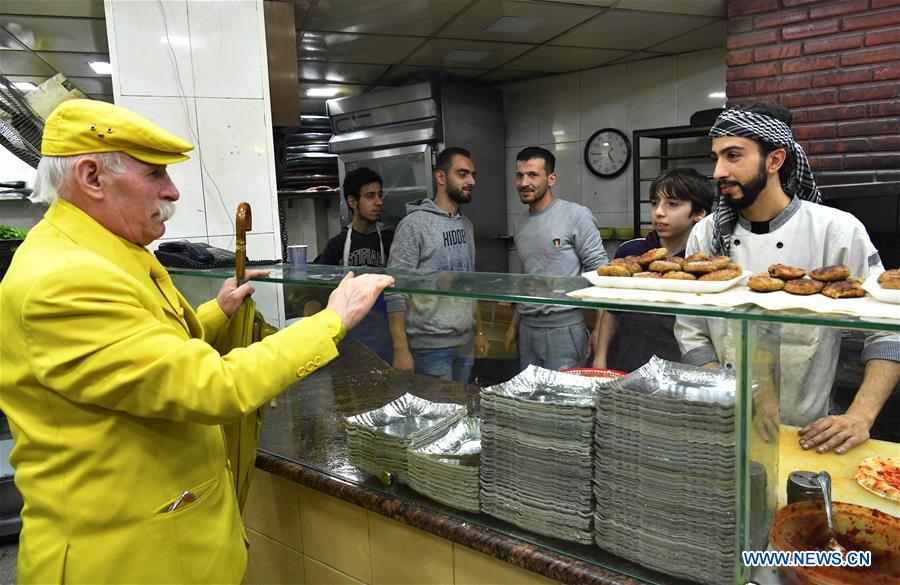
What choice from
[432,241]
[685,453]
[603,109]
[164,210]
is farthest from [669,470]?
[603,109]

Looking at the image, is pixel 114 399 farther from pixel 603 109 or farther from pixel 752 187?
pixel 603 109

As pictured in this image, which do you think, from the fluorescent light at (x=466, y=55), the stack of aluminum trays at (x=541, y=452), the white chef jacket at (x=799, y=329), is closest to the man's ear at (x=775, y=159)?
the white chef jacket at (x=799, y=329)

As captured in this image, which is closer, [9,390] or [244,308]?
[9,390]

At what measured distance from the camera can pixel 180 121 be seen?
9.39 feet

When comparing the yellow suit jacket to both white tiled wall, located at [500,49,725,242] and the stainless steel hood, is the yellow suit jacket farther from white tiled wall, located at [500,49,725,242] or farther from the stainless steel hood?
white tiled wall, located at [500,49,725,242]

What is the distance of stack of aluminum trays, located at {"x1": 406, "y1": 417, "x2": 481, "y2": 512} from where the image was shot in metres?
1.41

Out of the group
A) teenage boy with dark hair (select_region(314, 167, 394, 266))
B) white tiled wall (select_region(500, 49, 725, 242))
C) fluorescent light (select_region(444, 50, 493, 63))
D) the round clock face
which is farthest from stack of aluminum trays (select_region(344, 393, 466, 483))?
the round clock face

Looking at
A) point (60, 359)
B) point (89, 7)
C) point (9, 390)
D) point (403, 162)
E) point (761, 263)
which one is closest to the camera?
point (60, 359)

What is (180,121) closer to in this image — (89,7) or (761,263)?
(89,7)

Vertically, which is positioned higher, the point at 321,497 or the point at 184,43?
the point at 184,43

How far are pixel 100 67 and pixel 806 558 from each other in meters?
5.44

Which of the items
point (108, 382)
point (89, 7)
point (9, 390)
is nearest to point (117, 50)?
point (89, 7)

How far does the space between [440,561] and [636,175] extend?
4.42 metres

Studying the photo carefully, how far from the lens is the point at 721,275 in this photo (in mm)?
1193
